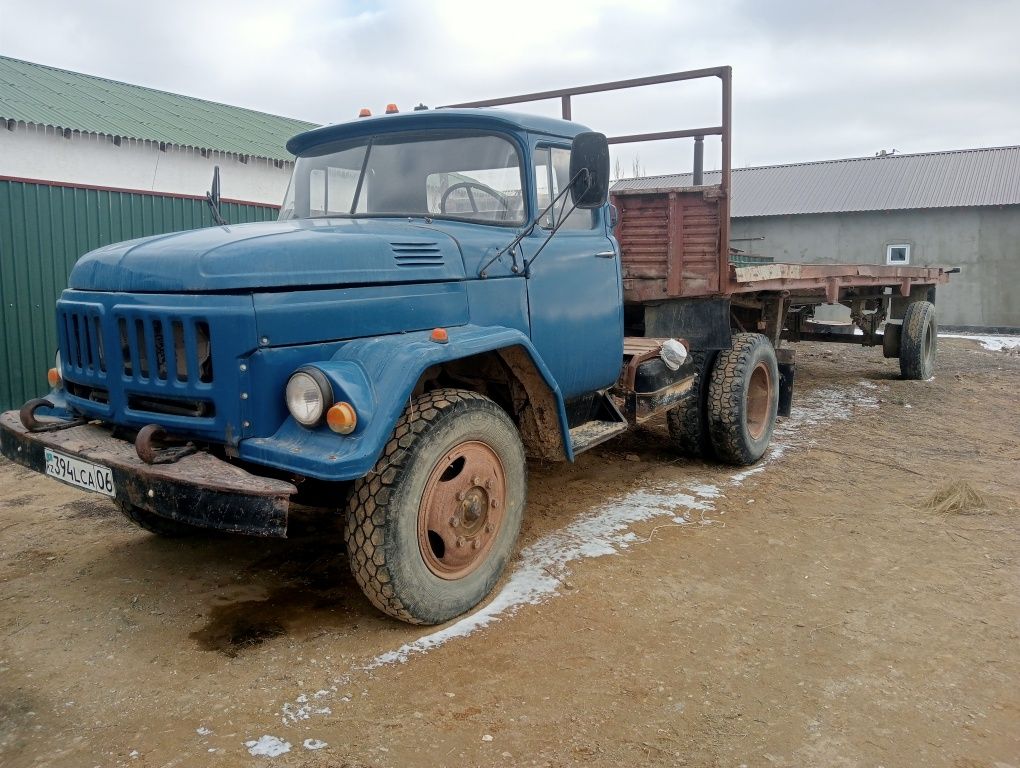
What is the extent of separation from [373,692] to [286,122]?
15.1 meters

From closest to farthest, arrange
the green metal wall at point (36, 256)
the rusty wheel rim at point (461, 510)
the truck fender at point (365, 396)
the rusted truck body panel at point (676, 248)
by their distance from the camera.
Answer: the truck fender at point (365, 396) → the rusty wheel rim at point (461, 510) → the rusted truck body panel at point (676, 248) → the green metal wall at point (36, 256)

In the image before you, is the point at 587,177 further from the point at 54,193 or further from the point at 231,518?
the point at 54,193

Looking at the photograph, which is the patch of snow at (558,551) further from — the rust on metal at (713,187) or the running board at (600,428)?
the rust on metal at (713,187)

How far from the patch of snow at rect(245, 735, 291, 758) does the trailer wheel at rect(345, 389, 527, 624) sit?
65 centimetres

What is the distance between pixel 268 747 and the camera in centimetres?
245

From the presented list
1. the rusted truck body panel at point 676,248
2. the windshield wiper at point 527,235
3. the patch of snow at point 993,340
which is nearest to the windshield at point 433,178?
the windshield wiper at point 527,235

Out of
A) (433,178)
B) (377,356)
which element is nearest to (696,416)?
(433,178)

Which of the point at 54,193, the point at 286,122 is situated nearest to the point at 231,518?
the point at 54,193

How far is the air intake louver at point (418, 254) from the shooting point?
10.8 feet

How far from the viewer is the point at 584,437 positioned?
4.28m

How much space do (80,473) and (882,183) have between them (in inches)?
896

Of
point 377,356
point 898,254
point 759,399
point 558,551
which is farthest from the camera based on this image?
point 898,254

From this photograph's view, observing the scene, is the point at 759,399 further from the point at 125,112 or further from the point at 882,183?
the point at 882,183

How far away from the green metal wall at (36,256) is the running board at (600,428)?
5.01m
